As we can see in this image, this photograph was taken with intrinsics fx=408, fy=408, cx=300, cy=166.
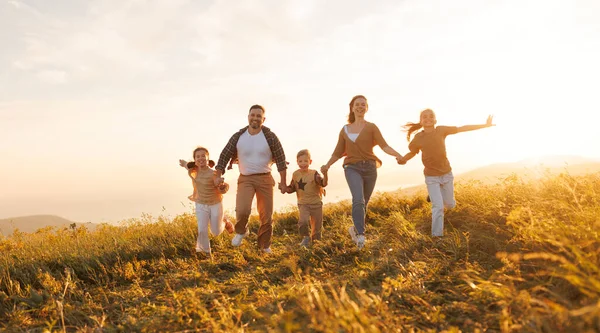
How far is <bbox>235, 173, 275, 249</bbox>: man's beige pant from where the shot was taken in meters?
6.65

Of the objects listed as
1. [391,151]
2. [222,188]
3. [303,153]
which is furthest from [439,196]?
[222,188]

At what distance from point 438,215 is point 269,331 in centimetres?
431

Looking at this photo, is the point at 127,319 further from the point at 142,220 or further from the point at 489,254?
the point at 142,220

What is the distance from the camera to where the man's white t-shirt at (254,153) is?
6.66 m

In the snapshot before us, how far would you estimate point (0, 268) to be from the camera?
5.54 m

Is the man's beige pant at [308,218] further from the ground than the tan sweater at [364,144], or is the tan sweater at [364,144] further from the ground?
the tan sweater at [364,144]

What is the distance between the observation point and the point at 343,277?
440cm

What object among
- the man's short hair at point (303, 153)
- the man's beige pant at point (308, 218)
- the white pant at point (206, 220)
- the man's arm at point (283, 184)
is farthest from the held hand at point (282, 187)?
the white pant at point (206, 220)

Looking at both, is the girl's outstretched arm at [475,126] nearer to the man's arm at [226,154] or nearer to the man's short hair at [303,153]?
the man's short hair at [303,153]

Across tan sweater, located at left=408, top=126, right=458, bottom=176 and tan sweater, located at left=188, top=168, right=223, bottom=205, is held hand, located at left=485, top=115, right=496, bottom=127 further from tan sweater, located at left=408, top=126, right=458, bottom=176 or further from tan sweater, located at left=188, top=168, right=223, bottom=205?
tan sweater, located at left=188, top=168, right=223, bottom=205

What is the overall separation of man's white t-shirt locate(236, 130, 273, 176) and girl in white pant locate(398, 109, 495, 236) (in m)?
2.26

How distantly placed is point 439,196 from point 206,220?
3.81 meters

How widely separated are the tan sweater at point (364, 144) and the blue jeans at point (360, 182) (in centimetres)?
10

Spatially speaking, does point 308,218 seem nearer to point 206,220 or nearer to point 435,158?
point 206,220
